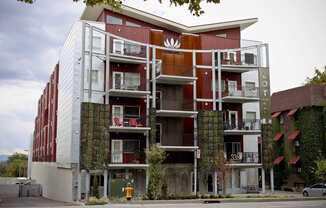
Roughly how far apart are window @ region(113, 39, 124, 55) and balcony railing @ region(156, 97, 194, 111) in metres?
6.59

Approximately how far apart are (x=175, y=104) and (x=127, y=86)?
5891 millimetres

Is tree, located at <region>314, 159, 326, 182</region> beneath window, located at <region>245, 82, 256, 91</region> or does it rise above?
beneath

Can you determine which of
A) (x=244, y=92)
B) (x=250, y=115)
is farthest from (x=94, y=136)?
(x=250, y=115)

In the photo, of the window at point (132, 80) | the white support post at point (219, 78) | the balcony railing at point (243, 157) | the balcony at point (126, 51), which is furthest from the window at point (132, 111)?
the balcony railing at point (243, 157)

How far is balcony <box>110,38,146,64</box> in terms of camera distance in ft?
146

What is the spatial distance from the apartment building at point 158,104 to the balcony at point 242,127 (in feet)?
0.35

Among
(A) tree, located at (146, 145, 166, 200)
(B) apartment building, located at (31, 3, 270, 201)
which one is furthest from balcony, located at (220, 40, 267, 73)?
(A) tree, located at (146, 145, 166, 200)

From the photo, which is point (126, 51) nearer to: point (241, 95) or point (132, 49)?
point (132, 49)

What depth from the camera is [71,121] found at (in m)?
44.5

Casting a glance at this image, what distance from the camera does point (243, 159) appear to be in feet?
155

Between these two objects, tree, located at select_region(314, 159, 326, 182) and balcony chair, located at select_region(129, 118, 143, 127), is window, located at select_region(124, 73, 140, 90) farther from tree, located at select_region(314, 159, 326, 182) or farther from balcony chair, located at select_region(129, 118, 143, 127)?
tree, located at select_region(314, 159, 326, 182)

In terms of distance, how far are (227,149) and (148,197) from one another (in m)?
16.7

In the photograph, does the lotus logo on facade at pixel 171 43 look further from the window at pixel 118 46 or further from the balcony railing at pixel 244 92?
the balcony railing at pixel 244 92

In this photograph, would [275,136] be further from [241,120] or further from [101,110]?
[101,110]
